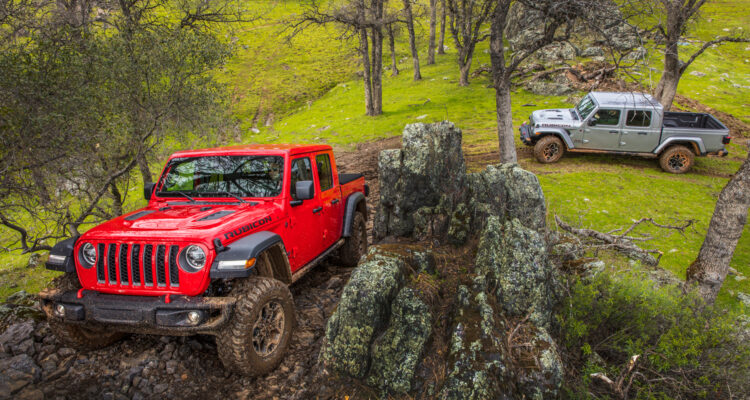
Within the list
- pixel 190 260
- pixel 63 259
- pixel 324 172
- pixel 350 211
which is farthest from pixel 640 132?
pixel 63 259

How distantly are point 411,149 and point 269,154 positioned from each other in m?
2.28

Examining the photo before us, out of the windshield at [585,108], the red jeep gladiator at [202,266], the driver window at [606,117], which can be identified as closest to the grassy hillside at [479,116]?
the driver window at [606,117]

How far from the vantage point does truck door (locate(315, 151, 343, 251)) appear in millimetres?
5816

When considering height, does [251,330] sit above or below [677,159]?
above

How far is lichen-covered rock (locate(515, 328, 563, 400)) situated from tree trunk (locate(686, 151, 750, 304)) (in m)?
3.46

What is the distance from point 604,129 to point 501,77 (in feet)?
20.3

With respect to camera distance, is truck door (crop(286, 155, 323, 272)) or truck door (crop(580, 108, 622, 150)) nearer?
truck door (crop(286, 155, 323, 272))

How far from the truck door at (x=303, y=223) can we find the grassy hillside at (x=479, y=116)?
523 cm

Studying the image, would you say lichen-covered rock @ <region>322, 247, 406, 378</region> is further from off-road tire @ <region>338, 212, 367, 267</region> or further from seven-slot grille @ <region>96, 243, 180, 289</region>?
off-road tire @ <region>338, 212, 367, 267</region>

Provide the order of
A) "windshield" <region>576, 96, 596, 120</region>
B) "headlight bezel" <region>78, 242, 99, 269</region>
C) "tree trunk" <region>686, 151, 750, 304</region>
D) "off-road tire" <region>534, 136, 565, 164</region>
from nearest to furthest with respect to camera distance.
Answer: "headlight bezel" <region>78, 242, 99, 269</region> → "tree trunk" <region>686, 151, 750, 304</region> → "windshield" <region>576, 96, 596, 120</region> → "off-road tire" <region>534, 136, 565, 164</region>

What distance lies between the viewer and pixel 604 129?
12.4 m

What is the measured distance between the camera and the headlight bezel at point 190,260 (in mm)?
3576

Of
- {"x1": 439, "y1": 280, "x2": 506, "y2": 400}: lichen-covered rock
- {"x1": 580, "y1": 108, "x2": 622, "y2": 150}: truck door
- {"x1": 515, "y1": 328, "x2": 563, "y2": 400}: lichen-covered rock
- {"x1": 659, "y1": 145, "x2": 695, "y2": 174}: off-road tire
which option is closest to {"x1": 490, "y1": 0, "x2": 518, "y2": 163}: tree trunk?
{"x1": 580, "y1": 108, "x2": 622, "y2": 150}: truck door

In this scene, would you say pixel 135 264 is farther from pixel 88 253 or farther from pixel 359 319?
pixel 359 319
